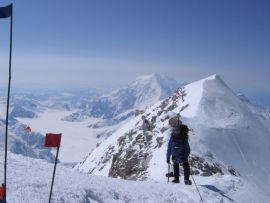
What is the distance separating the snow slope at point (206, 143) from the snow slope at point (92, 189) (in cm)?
1397

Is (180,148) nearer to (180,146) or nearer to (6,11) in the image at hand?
(180,146)

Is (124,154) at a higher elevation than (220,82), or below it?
below

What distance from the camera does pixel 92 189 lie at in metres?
12.4

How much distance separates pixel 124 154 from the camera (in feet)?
155

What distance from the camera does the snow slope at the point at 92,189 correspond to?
11.0 metres

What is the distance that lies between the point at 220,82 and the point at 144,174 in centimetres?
3667

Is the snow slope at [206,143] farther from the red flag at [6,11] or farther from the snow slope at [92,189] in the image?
the red flag at [6,11]

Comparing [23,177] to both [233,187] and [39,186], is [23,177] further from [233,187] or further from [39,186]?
[233,187]

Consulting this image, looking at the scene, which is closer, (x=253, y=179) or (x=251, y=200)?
(x=251, y=200)

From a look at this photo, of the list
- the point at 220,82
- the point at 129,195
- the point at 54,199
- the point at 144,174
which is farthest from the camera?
the point at 220,82

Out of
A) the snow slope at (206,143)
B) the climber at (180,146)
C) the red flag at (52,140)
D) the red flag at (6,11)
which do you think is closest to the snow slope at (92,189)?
the climber at (180,146)

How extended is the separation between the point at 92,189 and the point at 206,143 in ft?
104

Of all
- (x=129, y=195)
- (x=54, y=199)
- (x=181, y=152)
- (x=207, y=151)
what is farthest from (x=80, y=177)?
(x=207, y=151)

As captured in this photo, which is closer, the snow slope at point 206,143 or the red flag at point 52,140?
the red flag at point 52,140
